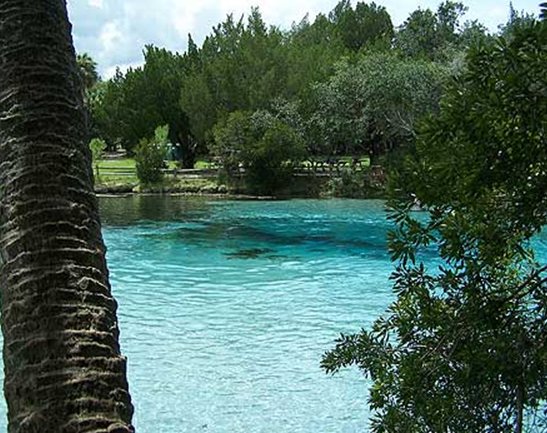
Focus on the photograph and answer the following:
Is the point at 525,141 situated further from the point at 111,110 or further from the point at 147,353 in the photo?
the point at 111,110

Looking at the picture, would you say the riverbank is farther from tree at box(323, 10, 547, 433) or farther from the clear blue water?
tree at box(323, 10, 547, 433)

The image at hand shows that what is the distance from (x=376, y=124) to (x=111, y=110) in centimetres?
2061

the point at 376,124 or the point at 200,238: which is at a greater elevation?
the point at 376,124

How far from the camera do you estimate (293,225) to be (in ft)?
88.0

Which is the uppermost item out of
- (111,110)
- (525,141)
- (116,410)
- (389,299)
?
(111,110)

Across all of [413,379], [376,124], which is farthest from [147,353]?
[376,124]

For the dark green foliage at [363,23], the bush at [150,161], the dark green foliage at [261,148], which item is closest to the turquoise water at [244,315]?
the dark green foliage at [261,148]

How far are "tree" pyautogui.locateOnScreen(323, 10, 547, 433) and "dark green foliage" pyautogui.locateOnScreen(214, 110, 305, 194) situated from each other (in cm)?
3339

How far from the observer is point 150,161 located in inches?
1601

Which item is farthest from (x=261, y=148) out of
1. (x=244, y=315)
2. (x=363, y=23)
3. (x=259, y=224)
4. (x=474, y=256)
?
(x=474, y=256)

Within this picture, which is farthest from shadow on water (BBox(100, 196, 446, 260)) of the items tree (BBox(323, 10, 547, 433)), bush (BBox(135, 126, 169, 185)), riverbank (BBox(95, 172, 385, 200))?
tree (BBox(323, 10, 547, 433))

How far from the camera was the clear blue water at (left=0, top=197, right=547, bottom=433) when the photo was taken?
8625mm

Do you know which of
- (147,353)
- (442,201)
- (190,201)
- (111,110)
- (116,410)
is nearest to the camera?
(116,410)

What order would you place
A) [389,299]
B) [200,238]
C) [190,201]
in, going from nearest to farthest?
[389,299]
[200,238]
[190,201]
